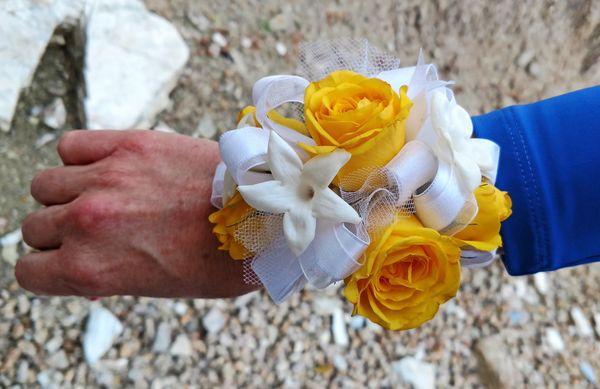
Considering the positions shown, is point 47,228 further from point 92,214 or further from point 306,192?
point 306,192

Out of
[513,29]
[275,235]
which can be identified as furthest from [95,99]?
[513,29]

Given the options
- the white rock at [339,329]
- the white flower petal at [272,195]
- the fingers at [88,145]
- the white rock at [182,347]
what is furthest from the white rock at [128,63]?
the white flower petal at [272,195]

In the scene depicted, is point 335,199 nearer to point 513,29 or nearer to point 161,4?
point 161,4

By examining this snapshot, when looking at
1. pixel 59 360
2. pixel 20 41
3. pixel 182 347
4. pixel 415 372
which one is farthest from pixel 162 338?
pixel 20 41

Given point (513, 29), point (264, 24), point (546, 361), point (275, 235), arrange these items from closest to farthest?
point (275, 235), point (546, 361), point (264, 24), point (513, 29)

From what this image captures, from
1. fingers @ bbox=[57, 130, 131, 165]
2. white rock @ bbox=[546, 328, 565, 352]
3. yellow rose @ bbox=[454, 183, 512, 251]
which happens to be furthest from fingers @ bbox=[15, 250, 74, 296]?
white rock @ bbox=[546, 328, 565, 352]

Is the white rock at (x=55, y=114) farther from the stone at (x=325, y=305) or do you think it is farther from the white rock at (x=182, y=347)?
the stone at (x=325, y=305)
